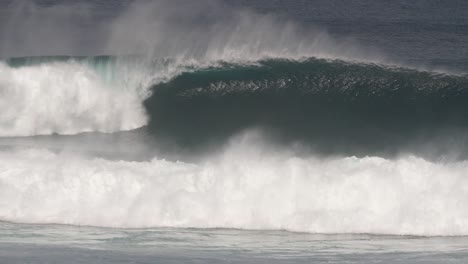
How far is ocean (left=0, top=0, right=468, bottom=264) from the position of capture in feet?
70.0

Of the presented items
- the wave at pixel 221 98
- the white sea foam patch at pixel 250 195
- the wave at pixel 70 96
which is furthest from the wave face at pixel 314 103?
the white sea foam patch at pixel 250 195

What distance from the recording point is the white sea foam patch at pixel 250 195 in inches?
862

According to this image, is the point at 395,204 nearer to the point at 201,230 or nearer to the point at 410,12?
the point at 201,230

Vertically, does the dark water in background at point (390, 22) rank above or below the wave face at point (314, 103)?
above

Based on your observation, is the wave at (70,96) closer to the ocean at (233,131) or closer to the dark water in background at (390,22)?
the ocean at (233,131)

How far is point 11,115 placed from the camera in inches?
1097

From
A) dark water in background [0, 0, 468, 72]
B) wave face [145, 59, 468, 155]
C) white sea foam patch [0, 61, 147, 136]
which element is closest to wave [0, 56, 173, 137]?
white sea foam patch [0, 61, 147, 136]

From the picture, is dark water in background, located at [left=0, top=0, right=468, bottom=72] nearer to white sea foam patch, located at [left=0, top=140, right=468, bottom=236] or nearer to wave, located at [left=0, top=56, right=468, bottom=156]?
wave, located at [left=0, top=56, right=468, bottom=156]

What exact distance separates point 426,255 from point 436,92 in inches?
341

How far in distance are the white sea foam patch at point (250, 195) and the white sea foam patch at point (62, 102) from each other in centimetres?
435

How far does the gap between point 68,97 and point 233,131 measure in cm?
404

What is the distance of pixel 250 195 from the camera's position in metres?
22.5

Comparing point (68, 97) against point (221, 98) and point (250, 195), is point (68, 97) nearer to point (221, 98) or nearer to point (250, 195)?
point (221, 98)

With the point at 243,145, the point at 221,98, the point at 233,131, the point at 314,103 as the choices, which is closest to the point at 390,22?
the point at 314,103
